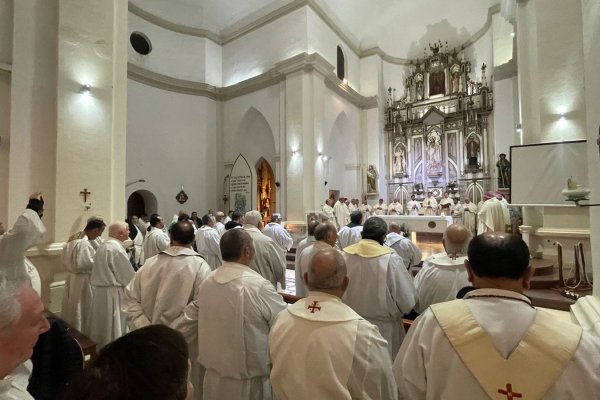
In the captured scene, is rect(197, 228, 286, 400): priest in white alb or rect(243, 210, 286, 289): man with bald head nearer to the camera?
rect(197, 228, 286, 400): priest in white alb

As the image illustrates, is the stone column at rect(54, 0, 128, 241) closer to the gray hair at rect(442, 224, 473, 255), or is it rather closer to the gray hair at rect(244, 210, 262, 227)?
the gray hair at rect(244, 210, 262, 227)

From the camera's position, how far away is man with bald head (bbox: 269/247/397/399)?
1.54 meters

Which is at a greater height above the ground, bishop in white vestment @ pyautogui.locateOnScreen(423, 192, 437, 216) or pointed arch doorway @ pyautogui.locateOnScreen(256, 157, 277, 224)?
pointed arch doorway @ pyautogui.locateOnScreen(256, 157, 277, 224)

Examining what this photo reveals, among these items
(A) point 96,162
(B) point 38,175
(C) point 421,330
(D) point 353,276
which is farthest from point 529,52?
(B) point 38,175

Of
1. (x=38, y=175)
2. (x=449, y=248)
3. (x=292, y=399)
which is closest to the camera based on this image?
(x=292, y=399)

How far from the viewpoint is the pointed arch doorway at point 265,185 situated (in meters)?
15.3

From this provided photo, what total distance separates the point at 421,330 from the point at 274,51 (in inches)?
576

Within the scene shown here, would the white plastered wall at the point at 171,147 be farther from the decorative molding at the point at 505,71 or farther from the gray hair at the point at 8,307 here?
the gray hair at the point at 8,307

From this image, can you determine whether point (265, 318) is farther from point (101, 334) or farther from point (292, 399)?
point (101, 334)

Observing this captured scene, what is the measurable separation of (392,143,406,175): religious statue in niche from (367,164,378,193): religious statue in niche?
4.38 ft

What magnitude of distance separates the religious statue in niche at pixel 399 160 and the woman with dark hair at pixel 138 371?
17775mm

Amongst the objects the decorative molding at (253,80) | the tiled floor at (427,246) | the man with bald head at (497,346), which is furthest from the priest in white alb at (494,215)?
the decorative molding at (253,80)

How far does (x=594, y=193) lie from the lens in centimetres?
232

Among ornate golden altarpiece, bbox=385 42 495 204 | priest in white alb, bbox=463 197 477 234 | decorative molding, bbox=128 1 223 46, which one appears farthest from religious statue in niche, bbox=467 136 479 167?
decorative molding, bbox=128 1 223 46
